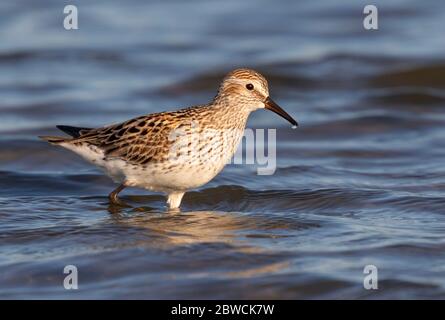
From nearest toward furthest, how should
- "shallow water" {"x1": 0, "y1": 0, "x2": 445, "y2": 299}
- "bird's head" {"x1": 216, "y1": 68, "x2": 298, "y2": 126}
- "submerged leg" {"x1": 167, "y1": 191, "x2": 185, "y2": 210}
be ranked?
"shallow water" {"x1": 0, "y1": 0, "x2": 445, "y2": 299} < "bird's head" {"x1": 216, "y1": 68, "x2": 298, "y2": 126} < "submerged leg" {"x1": 167, "y1": 191, "x2": 185, "y2": 210}

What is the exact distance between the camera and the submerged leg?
1120 centimetres

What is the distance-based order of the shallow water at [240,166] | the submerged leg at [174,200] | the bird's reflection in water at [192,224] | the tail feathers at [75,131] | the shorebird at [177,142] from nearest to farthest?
1. the shallow water at [240,166]
2. the bird's reflection in water at [192,224]
3. the shorebird at [177,142]
4. the submerged leg at [174,200]
5. the tail feathers at [75,131]

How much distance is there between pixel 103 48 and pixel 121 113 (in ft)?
14.9

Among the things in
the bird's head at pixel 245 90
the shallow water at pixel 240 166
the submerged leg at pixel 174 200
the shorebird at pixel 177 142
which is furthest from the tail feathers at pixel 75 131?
the bird's head at pixel 245 90

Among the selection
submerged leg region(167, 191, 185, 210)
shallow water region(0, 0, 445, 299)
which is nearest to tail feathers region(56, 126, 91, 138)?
shallow water region(0, 0, 445, 299)

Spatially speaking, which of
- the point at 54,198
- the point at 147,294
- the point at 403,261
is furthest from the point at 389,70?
the point at 147,294

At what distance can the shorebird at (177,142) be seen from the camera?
34.4 feet

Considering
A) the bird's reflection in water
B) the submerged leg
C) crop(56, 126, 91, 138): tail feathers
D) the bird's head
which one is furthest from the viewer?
crop(56, 126, 91, 138): tail feathers

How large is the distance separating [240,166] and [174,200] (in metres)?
2.31

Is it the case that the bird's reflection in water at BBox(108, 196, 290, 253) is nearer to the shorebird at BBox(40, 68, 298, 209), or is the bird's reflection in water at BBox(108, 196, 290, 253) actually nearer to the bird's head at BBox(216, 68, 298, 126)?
the shorebird at BBox(40, 68, 298, 209)

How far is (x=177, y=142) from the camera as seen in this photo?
1051cm

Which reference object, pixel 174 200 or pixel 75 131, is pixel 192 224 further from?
pixel 75 131

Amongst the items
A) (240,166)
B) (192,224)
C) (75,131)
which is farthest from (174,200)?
(240,166)

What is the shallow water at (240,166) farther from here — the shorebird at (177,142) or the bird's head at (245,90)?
the bird's head at (245,90)
